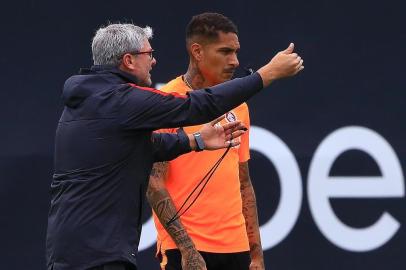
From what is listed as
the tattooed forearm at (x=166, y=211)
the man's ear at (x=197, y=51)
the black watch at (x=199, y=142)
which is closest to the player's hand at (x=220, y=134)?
the black watch at (x=199, y=142)

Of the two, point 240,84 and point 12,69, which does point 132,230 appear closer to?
point 240,84

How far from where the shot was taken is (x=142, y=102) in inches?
164

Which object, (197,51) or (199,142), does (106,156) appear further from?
(197,51)

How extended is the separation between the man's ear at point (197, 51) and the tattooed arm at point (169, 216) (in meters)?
0.51

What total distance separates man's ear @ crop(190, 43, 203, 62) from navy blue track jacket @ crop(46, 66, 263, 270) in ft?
3.07

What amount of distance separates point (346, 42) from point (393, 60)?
0.98ft

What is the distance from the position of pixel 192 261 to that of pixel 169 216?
8.6 inches

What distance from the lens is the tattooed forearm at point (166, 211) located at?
488cm

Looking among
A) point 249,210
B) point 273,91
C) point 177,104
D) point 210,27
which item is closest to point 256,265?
point 249,210

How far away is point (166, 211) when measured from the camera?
4922 mm

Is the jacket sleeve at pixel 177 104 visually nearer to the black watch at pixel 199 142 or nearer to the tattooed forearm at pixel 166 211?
the black watch at pixel 199 142

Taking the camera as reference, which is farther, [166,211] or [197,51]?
[197,51]

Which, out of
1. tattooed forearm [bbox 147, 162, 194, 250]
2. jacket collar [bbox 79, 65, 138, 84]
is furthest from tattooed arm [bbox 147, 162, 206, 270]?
jacket collar [bbox 79, 65, 138, 84]

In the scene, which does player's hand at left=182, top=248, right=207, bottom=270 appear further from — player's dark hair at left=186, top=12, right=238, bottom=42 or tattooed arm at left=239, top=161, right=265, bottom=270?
player's dark hair at left=186, top=12, right=238, bottom=42
